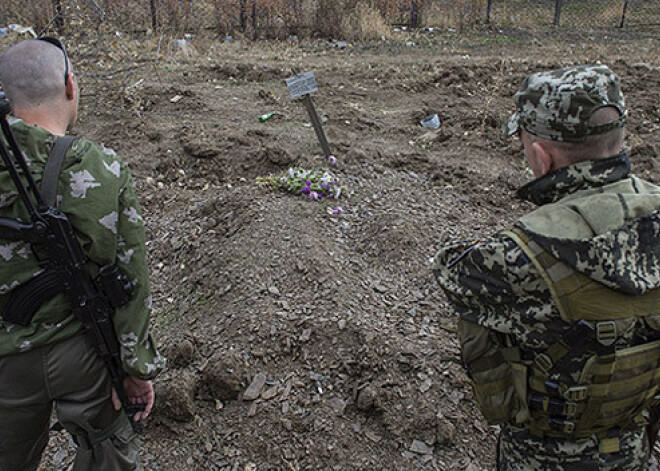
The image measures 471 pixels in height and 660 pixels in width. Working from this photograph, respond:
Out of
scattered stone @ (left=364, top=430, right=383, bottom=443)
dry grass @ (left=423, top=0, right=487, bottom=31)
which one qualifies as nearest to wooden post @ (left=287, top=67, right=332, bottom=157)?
scattered stone @ (left=364, top=430, right=383, bottom=443)

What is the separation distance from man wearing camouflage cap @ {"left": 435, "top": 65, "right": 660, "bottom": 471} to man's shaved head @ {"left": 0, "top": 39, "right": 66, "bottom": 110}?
1441mm

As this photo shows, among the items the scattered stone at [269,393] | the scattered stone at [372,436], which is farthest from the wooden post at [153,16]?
the scattered stone at [372,436]

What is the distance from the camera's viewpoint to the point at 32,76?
1.98 metres

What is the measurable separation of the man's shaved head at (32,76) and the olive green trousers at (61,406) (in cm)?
83

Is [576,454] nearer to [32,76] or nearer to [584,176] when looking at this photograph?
[584,176]

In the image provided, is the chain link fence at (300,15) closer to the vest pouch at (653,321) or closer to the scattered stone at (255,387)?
the scattered stone at (255,387)

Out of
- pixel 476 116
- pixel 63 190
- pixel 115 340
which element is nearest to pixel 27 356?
pixel 115 340

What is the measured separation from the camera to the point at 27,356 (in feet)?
6.68

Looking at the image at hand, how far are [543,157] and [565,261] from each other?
0.33m

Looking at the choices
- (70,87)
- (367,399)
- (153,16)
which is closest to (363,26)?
(153,16)

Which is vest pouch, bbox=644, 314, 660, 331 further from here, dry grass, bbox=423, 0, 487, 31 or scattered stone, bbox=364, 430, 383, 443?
dry grass, bbox=423, 0, 487, 31

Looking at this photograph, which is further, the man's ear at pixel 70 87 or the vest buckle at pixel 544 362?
→ the man's ear at pixel 70 87

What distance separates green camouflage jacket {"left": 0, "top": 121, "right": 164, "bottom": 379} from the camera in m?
1.95

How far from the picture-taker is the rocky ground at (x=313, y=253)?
2951 mm
